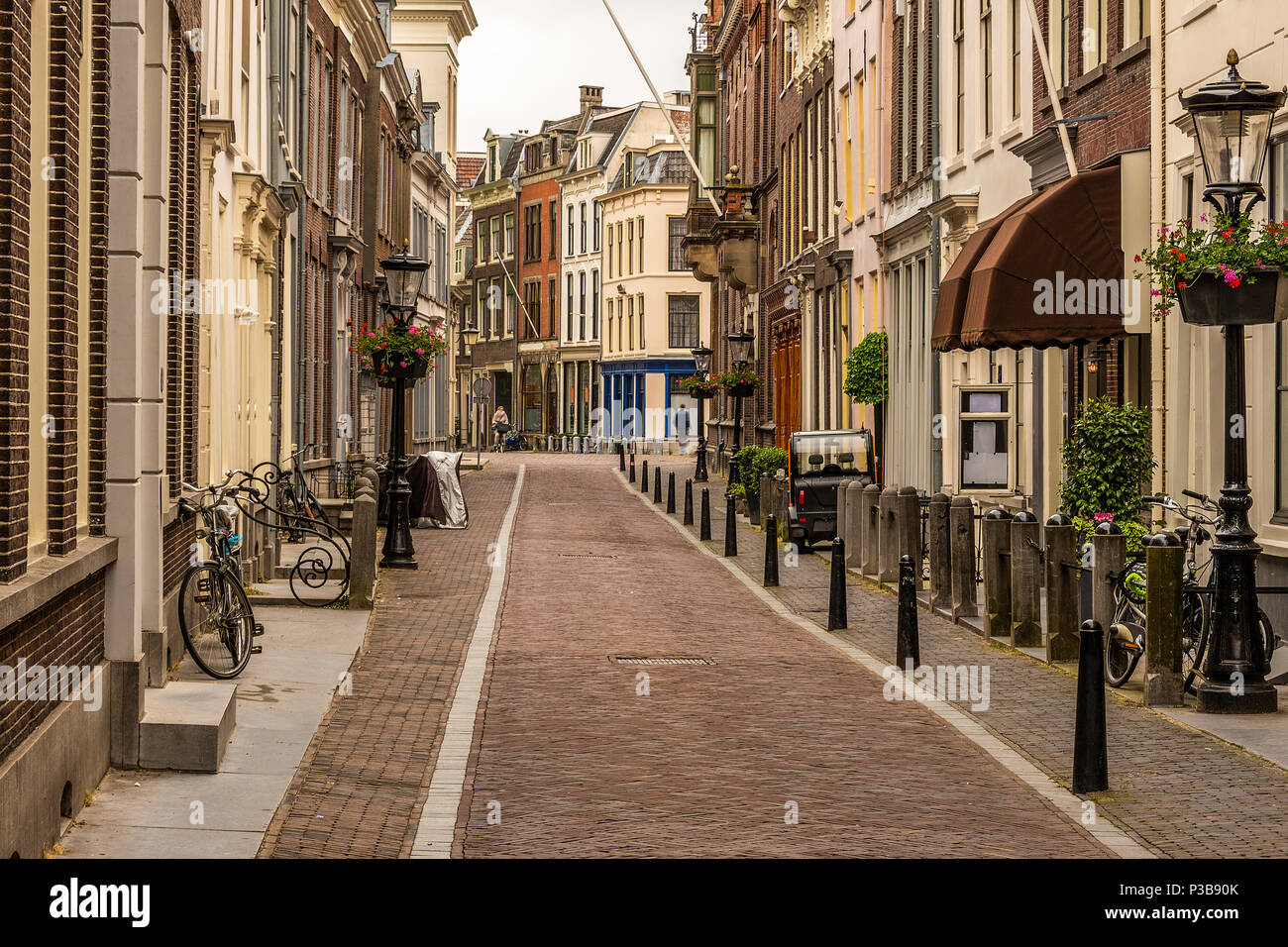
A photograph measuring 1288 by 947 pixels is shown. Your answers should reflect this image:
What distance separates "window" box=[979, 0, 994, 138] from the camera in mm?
23312

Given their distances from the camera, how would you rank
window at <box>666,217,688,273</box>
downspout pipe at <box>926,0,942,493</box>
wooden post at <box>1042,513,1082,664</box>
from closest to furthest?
wooden post at <box>1042,513,1082,664</box>
downspout pipe at <box>926,0,942,493</box>
window at <box>666,217,688,273</box>

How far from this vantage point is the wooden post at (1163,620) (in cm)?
1159

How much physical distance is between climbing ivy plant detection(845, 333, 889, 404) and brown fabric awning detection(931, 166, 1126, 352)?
39.0 feet

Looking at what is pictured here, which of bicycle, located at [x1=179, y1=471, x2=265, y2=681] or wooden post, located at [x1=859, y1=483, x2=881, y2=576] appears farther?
wooden post, located at [x1=859, y1=483, x2=881, y2=576]

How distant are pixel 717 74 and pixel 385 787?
50.1 m

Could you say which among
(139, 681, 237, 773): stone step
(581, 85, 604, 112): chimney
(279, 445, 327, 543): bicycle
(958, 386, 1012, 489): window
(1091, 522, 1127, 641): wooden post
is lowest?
(139, 681, 237, 773): stone step

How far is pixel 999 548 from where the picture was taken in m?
15.2

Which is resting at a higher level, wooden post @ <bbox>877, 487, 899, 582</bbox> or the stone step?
wooden post @ <bbox>877, 487, 899, 582</bbox>

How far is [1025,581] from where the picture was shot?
14953 millimetres

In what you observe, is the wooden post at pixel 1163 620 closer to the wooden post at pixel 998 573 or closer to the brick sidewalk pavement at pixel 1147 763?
the brick sidewalk pavement at pixel 1147 763

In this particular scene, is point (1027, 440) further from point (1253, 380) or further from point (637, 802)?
point (637, 802)

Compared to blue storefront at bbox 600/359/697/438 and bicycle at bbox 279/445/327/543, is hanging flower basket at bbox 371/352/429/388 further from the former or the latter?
blue storefront at bbox 600/359/697/438

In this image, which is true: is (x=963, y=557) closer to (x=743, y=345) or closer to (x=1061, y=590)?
(x=1061, y=590)

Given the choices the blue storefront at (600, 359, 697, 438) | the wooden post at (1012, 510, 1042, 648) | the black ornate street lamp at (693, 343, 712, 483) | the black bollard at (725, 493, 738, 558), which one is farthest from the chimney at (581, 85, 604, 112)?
the wooden post at (1012, 510, 1042, 648)
